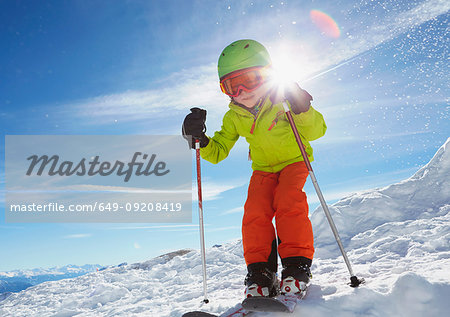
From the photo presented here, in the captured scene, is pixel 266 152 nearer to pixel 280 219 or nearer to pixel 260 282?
pixel 280 219

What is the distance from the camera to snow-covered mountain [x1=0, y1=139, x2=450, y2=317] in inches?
83.6

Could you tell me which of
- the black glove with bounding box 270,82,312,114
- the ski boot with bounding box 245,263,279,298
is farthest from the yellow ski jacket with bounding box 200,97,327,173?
the ski boot with bounding box 245,263,279,298

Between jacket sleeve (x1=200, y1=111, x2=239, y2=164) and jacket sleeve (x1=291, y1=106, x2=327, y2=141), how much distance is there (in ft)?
2.83

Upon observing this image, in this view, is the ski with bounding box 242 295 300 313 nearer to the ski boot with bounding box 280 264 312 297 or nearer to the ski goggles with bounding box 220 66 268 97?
the ski boot with bounding box 280 264 312 297

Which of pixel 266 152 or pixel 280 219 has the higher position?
pixel 266 152

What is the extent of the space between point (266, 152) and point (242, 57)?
1025 millimetres

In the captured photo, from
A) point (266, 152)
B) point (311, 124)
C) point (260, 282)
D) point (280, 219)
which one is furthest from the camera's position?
point (266, 152)

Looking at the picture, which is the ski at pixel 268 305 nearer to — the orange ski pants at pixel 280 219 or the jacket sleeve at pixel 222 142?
the orange ski pants at pixel 280 219

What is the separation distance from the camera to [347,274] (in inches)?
133

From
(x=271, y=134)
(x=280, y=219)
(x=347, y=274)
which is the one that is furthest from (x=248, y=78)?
(x=347, y=274)

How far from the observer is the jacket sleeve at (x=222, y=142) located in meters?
3.63

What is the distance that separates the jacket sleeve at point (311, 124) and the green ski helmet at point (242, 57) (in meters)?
0.72

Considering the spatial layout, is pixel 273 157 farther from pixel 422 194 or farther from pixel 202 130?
pixel 422 194


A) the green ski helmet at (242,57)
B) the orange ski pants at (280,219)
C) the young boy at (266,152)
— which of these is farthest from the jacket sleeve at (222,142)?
the orange ski pants at (280,219)
